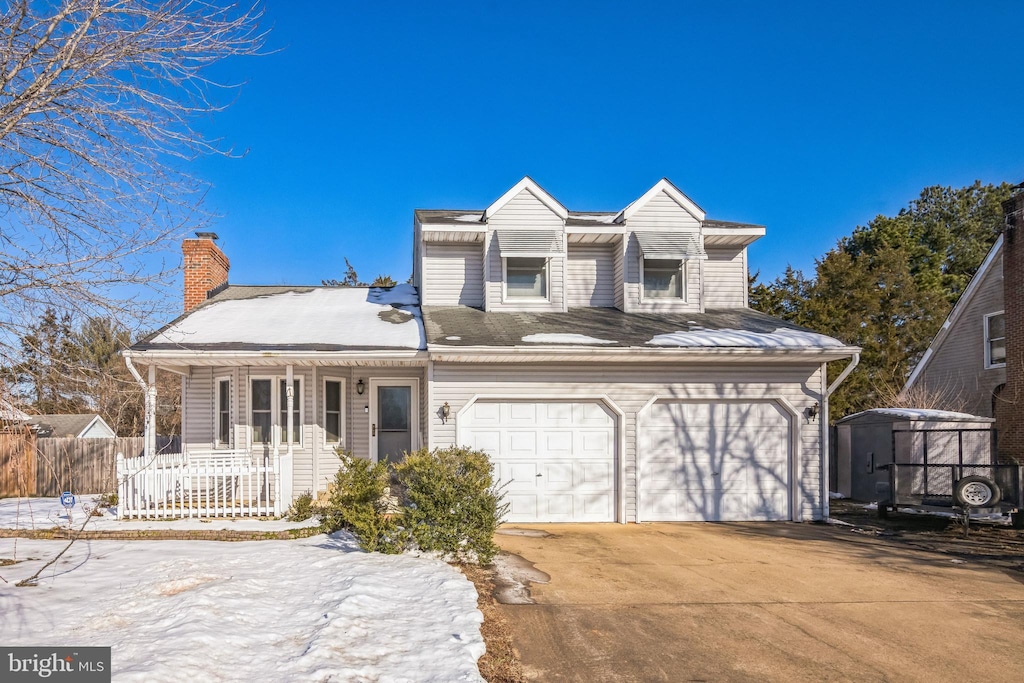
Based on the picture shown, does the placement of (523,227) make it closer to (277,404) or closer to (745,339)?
(745,339)

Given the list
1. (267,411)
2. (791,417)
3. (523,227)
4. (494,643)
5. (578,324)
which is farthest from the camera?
(523,227)

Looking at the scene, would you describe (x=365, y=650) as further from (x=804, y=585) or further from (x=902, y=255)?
(x=902, y=255)

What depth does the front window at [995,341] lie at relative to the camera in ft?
57.2

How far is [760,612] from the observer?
21.8 feet

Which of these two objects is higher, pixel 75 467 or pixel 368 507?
pixel 368 507

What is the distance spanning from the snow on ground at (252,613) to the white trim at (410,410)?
15.5ft

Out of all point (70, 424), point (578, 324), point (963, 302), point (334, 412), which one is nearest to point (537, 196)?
point (578, 324)

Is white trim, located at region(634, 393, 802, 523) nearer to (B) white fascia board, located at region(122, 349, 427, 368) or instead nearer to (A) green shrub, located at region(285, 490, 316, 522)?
(B) white fascia board, located at region(122, 349, 427, 368)

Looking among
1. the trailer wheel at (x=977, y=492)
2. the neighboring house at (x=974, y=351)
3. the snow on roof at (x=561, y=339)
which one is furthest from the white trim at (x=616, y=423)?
the neighboring house at (x=974, y=351)

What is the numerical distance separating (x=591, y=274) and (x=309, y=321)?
6.08m

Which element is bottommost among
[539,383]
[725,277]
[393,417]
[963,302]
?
[393,417]

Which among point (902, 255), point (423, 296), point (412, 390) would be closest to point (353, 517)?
point (412, 390)

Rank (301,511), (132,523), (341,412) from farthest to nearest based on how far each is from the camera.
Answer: (341,412) < (301,511) < (132,523)

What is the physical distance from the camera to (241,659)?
490 centimetres
